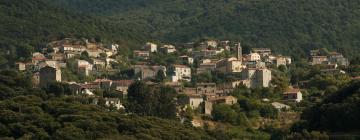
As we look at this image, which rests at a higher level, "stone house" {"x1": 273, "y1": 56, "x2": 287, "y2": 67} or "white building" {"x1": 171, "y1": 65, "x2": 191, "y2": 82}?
"stone house" {"x1": 273, "y1": 56, "x2": 287, "y2": 67}

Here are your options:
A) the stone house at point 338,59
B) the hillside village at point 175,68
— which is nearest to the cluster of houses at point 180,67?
the hillside village at point 175,68

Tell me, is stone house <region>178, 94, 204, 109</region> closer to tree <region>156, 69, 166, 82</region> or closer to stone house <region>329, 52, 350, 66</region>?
tree <region>156, 69, 166, 82</region>

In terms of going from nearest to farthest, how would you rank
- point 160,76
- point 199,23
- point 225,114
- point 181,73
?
point 225,114, point 160,76, point 181,73, point 199,23

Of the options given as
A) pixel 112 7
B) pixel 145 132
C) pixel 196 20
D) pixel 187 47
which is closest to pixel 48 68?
pixel 145 132

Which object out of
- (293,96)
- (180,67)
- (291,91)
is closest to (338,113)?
(293,96)

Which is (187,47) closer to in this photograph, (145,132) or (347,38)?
(347,38)

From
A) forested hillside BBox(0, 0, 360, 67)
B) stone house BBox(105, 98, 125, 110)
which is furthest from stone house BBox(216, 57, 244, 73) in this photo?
stone house BBox(105, 98, 125, 110)

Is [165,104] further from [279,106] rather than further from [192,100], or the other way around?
[279,106]

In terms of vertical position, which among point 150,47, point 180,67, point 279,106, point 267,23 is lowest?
point 279,106
